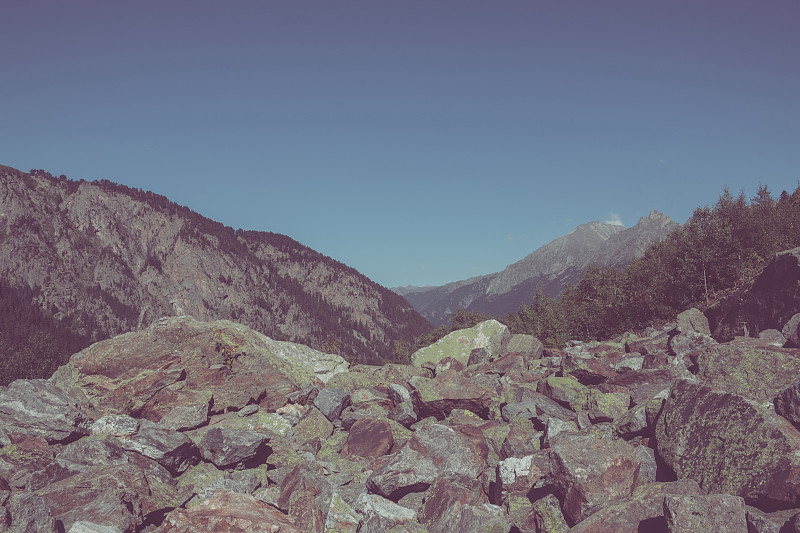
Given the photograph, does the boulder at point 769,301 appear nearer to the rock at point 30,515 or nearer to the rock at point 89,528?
the rock at point 89,528

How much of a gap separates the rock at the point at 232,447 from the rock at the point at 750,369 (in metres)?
10.3

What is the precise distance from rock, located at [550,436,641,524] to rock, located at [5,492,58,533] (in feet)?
28.2

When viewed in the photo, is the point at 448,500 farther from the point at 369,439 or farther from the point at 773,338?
the point at 773,338

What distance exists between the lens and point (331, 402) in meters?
13.8

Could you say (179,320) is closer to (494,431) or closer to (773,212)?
(494,431)

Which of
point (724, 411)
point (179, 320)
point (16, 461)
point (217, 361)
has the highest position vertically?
point (179, 320)

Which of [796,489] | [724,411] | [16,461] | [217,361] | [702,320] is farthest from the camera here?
[702,320]

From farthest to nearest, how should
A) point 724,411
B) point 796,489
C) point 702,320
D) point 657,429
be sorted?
point 702,320
point 657,429
point 724,411
point 796,489

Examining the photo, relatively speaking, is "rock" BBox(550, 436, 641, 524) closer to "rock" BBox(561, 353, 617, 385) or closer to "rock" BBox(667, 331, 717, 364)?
"rock" BBox(561, 353, 617, 385)

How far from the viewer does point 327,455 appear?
37.2 feet

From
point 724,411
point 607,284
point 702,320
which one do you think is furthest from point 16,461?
point 607,284

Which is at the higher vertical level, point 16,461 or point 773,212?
point 773,212

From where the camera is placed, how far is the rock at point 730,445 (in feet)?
19.4

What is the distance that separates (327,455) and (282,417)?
A: 2.45 meters
